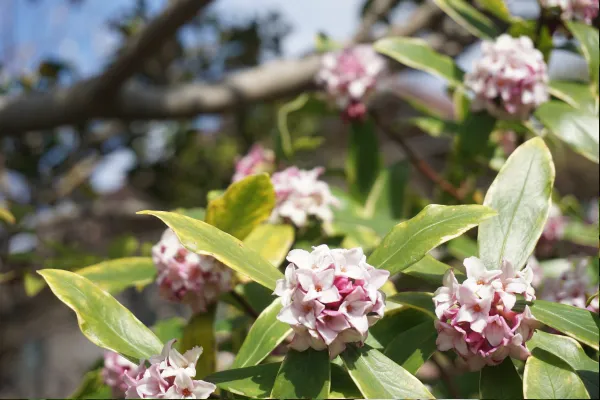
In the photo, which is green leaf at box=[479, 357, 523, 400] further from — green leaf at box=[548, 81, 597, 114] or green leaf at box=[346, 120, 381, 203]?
green leaf at box=[346, 120, 381, 203]

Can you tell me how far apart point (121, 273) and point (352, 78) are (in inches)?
27.7

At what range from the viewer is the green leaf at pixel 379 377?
61 cm

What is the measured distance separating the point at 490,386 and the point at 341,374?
6.4 inches

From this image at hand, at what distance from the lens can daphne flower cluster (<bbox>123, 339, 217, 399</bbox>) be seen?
0.61 meters

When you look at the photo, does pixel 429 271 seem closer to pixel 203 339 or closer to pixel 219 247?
pixel 219 247

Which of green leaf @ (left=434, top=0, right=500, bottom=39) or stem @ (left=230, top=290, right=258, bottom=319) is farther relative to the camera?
green leaf @ (left=434, top=0, right=500, bottom=39)

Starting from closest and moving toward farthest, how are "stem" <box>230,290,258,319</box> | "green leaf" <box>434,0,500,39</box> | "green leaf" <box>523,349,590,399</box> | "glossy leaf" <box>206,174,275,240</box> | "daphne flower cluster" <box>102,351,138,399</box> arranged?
"green leaf" <box>523,349,590,399</box>, "glossy leaf" <box>206,174,275,240</box>, "stem" <box>230,290,258,319</box>, "daphne flower cluster" <box>102,351,138,399</box>, "green leaf" <box>434,0,500,39</box>

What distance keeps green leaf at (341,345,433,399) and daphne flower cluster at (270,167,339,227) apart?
44 centimetres

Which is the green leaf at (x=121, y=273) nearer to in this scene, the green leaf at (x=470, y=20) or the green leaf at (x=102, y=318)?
the green leaf at (x=102, y=318)

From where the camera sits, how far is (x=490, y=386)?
66cm

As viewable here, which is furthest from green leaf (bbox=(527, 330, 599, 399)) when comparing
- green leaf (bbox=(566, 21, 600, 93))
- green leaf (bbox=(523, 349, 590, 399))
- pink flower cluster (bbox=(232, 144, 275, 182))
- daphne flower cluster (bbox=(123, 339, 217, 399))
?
pink flower cluster (bbox=(232, 144, 275, 182))

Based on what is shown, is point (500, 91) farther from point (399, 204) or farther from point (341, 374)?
point (341, 374)

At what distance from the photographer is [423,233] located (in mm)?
676

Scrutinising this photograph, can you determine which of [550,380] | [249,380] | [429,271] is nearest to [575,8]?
[429,271]
